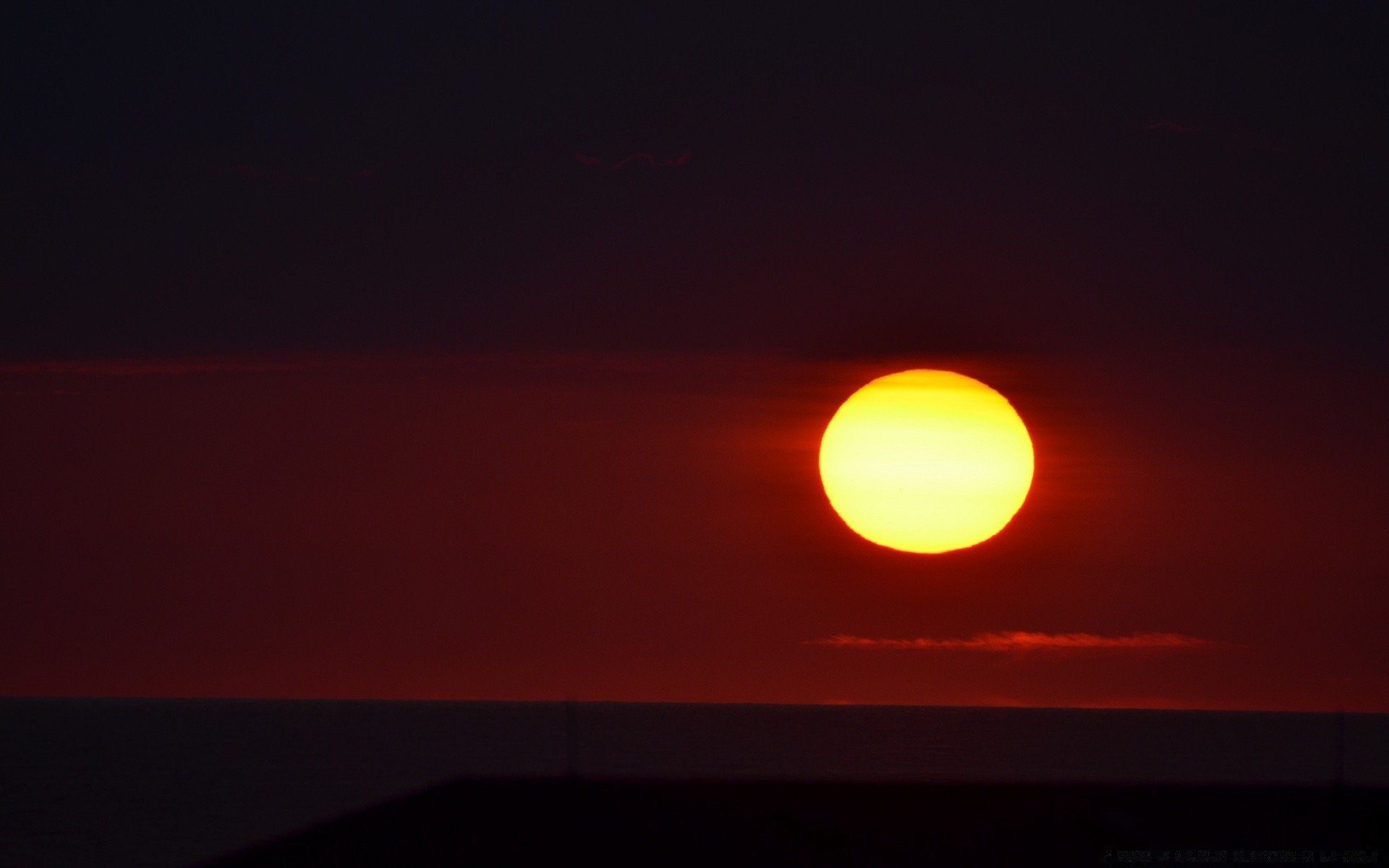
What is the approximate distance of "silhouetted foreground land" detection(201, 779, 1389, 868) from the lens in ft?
79.9

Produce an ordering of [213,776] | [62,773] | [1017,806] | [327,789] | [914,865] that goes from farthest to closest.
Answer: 1. [62,773]
2. [213,776]
3. [327,789]
4. [1017,806]
5. [914,865]

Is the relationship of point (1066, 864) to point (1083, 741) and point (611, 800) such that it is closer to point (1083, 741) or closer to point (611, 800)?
point (611, 800)

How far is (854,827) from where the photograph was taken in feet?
86.1

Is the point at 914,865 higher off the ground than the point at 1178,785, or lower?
lower

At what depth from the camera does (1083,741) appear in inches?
6383

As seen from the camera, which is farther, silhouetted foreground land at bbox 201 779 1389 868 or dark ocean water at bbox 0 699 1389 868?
dark ocean water at bbox 0 699 1389 868

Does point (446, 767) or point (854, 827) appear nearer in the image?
point (854, 827)

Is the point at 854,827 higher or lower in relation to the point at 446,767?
lower

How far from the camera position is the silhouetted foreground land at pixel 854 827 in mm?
24344

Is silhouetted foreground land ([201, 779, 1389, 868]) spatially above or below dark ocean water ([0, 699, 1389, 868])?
below

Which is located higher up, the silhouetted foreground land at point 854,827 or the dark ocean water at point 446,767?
the dark ocean water at point 446,767

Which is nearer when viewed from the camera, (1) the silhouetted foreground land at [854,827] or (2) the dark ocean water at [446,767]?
(1) the silhouetted foreground land at [854,827]

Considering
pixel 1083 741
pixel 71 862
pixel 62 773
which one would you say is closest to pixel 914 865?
pixel 71 862

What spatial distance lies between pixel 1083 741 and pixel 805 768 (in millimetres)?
76953
